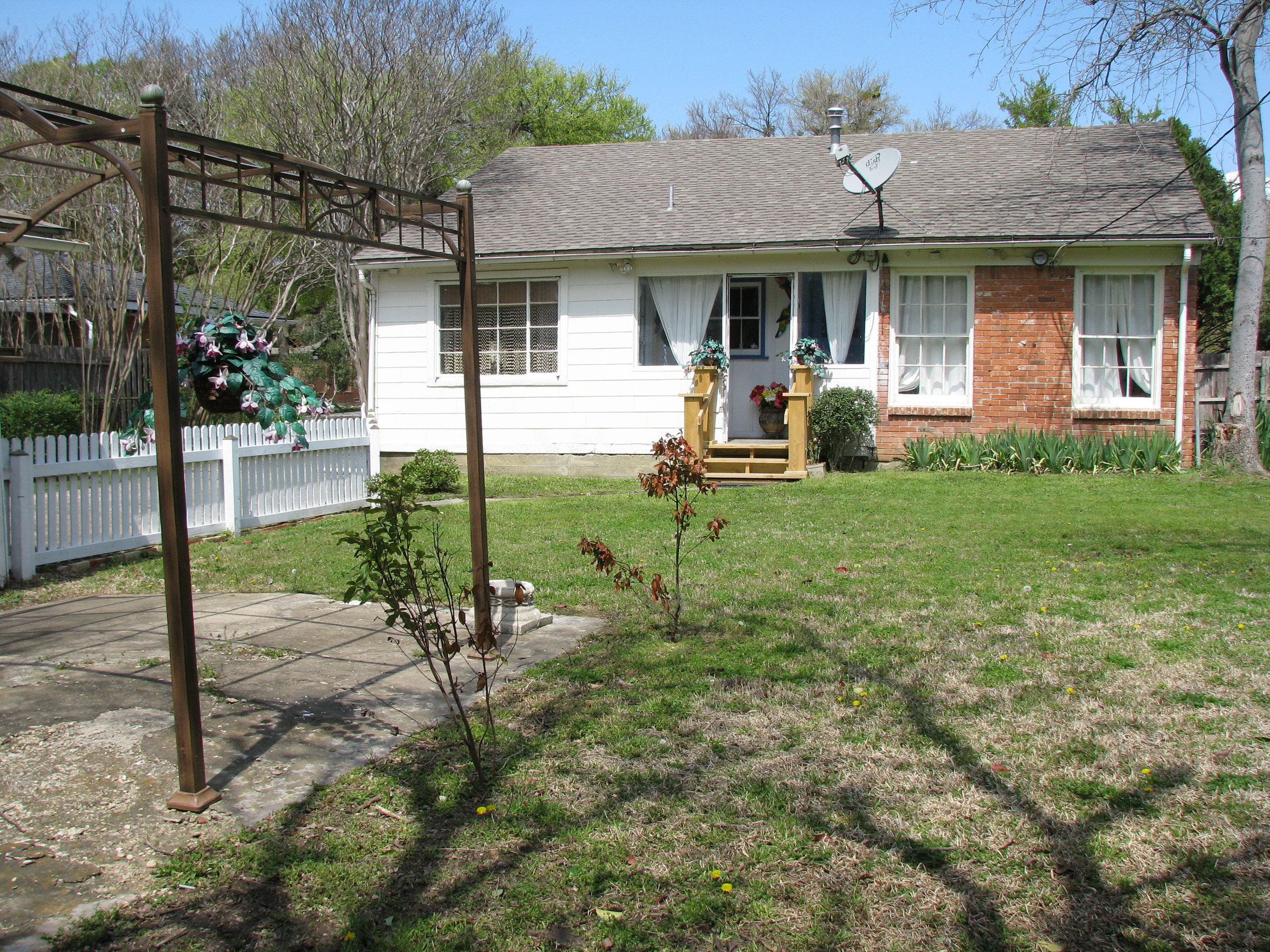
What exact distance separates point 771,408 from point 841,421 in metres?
1.59

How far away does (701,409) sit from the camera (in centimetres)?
1360

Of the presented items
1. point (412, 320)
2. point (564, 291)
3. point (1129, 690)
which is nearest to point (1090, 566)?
point (1129, 690)

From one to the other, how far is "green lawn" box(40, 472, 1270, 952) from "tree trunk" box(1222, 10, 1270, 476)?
695 cm

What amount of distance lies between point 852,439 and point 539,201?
252 inches

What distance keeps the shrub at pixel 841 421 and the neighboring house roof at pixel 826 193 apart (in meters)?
2.06

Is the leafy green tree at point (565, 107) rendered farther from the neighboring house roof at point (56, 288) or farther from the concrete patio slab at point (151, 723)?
the concrete patio slab at point (151, 723)

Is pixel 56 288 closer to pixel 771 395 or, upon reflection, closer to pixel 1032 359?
pixel 771 395

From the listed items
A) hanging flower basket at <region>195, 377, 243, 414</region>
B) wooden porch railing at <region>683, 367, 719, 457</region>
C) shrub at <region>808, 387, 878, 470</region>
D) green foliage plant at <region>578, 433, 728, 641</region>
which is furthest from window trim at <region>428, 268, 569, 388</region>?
hanging flower basket at <region>195, 377, 243, 414</region>

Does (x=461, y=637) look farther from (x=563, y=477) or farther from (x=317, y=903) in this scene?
(x=563, y=477)

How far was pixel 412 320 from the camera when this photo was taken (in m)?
15.3

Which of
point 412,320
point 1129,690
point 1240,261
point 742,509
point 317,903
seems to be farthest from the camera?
point 412,320

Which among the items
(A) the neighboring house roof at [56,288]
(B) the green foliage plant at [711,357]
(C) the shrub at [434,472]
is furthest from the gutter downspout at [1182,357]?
(A) the neighboring house roof at [56,288]

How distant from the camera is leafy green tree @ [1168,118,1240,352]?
18906mm

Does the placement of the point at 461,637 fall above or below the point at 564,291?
below
